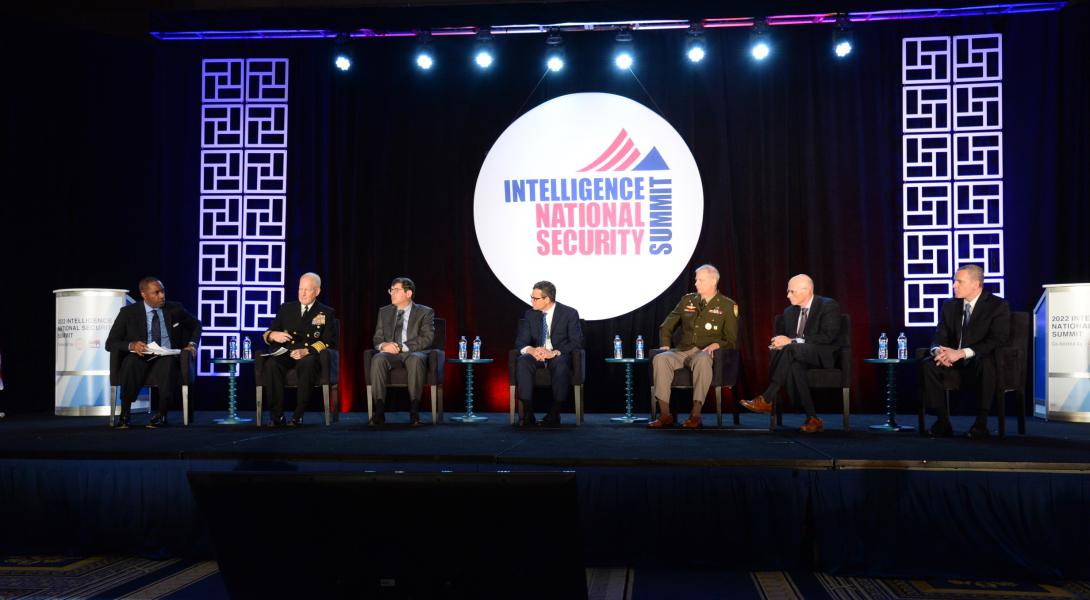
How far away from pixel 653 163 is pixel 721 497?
377 cm

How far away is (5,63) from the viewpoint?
650cm

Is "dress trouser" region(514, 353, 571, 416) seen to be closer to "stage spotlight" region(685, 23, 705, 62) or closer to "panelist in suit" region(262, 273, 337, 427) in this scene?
"panelist in suit" region(262, 273, 337, 427)

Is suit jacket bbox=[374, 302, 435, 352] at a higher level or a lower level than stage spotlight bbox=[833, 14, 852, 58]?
lower

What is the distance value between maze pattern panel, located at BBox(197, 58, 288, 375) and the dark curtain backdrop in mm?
111

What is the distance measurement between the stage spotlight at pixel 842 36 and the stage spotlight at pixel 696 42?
3.32ft

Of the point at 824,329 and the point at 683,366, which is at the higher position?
the point at 824,329

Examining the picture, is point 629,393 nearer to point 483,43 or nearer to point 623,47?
point 623,47

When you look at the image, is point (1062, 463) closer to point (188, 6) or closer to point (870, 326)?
point (870, 326)

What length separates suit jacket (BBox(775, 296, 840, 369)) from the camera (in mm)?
5074

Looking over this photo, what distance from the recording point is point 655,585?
10.4 ft

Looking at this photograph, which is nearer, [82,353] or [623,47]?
[82,353]

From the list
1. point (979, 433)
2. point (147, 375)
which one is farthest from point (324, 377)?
point (979, 433)

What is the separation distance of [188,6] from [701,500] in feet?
20.9

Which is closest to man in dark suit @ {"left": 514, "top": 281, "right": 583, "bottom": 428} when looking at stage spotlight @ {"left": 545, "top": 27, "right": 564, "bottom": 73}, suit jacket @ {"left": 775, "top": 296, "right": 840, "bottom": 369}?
suit jacket @ {"left": 775, "top": 296, "right": 840, "bottom": 369}
